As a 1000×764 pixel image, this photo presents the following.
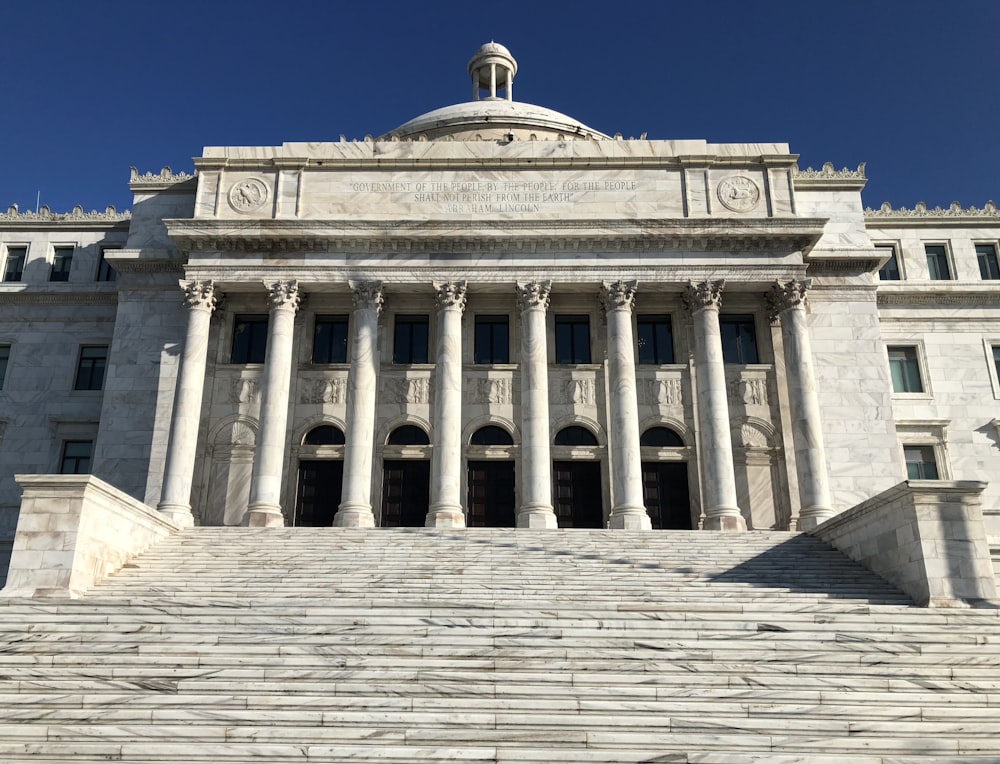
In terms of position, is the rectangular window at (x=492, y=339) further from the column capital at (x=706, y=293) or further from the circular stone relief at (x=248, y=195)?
the circular stone relief at (x=248, y=195)

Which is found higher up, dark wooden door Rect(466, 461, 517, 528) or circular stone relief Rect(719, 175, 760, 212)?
circular stone relief Rect(719, 175, 760, 212)

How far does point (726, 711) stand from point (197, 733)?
8.77m

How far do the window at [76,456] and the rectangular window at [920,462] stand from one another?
35.6 m

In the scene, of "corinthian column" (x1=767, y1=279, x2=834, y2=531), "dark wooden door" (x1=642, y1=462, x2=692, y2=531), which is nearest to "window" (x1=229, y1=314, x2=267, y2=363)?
"dark wooden door" (x1=642, y1=462, x2=692, y2=531)

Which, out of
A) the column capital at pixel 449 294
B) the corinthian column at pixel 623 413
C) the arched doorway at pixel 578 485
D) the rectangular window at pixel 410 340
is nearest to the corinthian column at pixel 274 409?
the rectangular window at pixel 410 340

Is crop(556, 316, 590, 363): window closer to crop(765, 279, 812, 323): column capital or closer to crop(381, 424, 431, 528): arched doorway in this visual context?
crop(381, 424, 431, 528): arched doorway

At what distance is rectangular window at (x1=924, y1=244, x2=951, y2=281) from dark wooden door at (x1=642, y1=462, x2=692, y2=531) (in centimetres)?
1694

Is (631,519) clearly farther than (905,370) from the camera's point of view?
No

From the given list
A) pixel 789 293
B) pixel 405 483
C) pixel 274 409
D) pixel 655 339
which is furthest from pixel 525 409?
pixel 789 293

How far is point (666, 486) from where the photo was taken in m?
36.5

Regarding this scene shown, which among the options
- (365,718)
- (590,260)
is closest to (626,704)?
(365,718)

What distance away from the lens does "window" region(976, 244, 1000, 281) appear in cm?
4325

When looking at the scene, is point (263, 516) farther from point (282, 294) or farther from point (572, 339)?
point (572, 339)

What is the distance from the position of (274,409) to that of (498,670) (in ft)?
66.8
